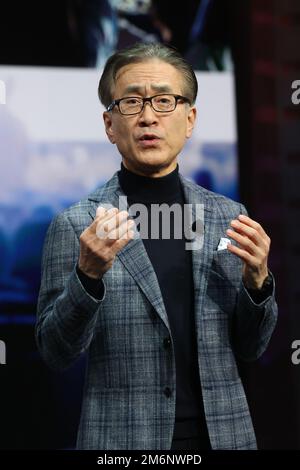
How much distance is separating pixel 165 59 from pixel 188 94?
3.7 inches

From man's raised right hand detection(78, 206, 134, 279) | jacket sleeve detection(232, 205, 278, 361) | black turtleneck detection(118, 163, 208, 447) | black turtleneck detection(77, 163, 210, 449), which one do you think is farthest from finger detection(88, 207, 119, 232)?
jacket sleeve detection(232, 205, 278, 361)

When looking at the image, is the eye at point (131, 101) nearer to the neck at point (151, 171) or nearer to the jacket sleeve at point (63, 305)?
the neck at point (151, 171)

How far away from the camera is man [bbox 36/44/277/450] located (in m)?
1.38

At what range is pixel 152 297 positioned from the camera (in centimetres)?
142

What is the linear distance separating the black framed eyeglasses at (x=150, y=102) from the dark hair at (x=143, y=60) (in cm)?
5

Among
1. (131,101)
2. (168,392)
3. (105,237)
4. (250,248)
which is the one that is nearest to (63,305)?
(105,237)

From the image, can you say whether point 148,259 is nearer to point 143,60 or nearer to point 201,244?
point 201,244

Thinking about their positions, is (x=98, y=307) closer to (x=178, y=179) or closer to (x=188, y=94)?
(x=178, y=179)

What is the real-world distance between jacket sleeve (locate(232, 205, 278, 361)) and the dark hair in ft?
1.59

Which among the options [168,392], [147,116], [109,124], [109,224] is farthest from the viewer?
[109,124]

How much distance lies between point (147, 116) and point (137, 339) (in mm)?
474

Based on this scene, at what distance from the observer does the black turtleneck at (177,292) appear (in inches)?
55.6

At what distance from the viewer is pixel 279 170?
113 inches

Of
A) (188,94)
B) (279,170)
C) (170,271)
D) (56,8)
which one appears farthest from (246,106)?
(170,271)
